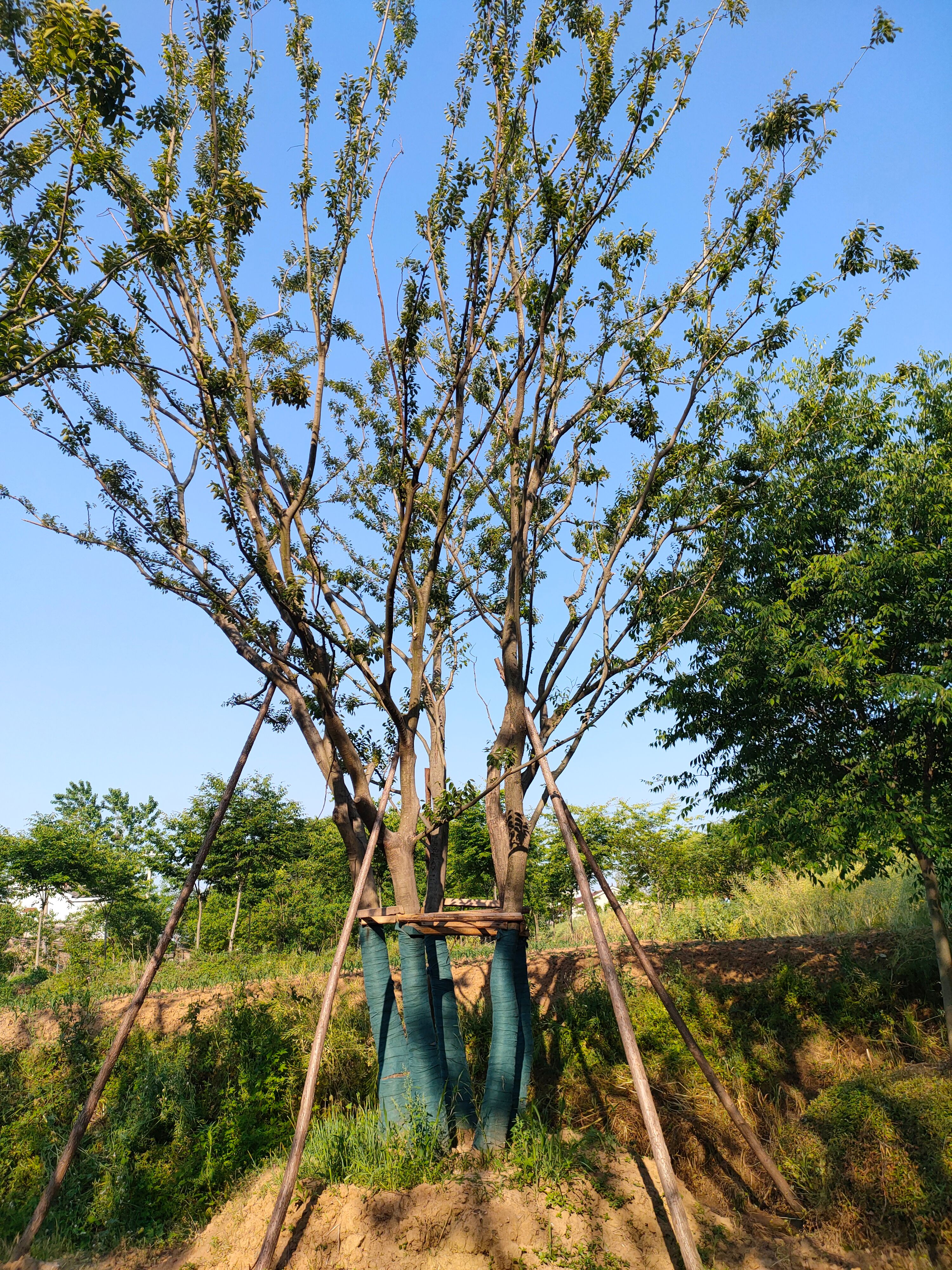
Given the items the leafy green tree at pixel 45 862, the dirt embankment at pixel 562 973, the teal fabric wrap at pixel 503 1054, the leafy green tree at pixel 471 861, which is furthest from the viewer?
the leafy green tree at pixel 45 862

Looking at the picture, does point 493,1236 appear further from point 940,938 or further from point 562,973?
point 940,938

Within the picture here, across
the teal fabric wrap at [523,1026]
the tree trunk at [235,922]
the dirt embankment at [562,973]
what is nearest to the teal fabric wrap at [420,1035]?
the teal fabric wrap at [523,1026]

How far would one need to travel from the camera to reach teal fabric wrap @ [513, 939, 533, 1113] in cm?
727

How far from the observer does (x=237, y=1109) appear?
8461mm

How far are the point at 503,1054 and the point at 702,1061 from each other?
191 centimetres

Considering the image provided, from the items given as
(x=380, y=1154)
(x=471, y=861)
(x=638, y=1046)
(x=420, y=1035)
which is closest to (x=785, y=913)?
(x=638, y=1046)

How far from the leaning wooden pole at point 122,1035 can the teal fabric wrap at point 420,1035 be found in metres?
2.30

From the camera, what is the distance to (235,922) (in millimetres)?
20953

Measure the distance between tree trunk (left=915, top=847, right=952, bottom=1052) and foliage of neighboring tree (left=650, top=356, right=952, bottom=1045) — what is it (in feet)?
0.08

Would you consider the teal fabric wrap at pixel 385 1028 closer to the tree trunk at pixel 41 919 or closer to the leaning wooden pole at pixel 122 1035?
the leaning wooden pole at pixel 122 1035

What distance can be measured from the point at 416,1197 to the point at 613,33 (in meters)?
11.3

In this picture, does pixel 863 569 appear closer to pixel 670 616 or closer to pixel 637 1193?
pixel 670 616

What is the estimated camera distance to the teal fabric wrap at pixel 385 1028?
7051 millimetres

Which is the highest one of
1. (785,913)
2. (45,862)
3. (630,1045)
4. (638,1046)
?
(45,862)
